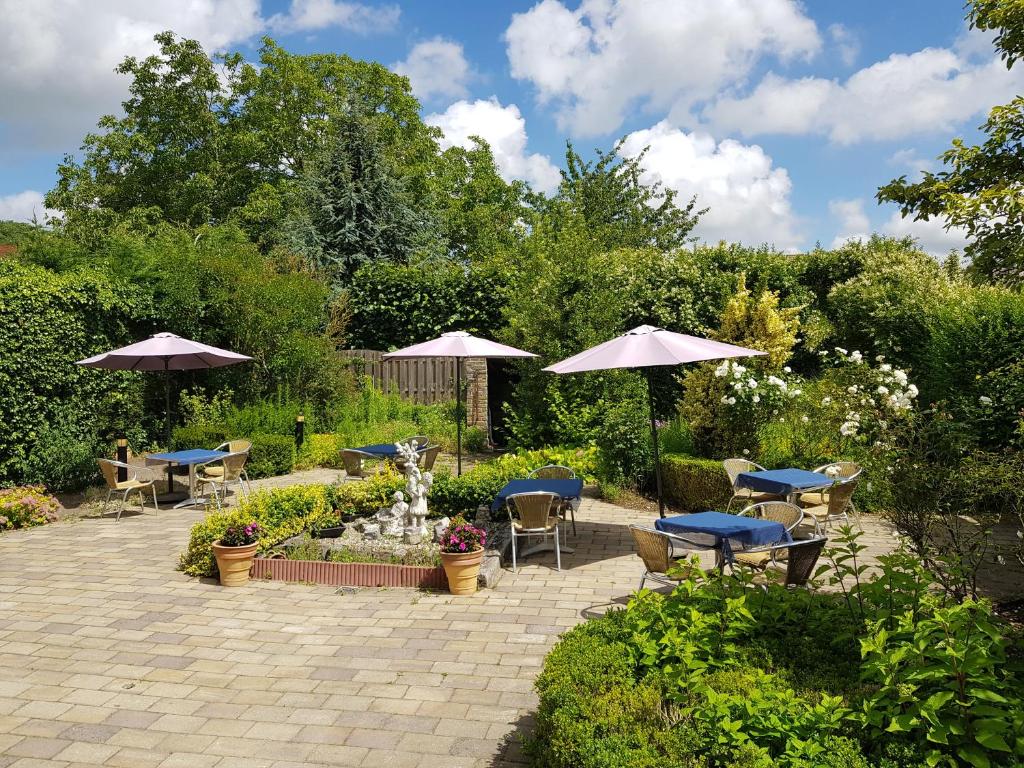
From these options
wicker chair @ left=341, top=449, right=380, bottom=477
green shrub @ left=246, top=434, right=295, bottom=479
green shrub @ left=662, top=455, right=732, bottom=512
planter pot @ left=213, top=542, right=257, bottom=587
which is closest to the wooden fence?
green shrub @ left=246, top=434, right=295, bottom=479

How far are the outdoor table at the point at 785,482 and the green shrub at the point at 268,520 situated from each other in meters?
4.85

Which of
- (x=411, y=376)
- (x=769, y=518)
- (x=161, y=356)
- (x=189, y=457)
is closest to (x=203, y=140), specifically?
(x=411, y=376)

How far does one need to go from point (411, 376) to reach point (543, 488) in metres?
9.82

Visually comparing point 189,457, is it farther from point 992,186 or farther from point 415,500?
point 992,186

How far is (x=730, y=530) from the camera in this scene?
543 cm

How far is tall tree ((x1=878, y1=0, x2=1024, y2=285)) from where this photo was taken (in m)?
4.95

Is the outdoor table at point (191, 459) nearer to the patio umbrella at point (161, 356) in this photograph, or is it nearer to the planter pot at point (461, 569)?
the patio umbrella at point (161, 356)

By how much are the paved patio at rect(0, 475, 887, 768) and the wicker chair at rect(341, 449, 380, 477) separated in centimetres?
316

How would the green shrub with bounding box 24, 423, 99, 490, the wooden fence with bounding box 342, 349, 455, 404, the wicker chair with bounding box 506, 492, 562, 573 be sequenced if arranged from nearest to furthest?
the wicker chair with bounding box 506, 492, 562, 573 → the green shrub with bounding box 24, 423, 99, 490 → the wooden fence with bounding box 342, 349, 455, 404

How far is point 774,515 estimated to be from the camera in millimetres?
6363

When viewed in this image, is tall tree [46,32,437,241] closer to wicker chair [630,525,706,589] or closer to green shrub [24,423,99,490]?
green shrub [24,423,99,490]

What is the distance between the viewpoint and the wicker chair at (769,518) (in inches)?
233

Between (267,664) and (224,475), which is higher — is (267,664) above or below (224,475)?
below

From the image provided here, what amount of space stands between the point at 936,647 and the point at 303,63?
31789 mm
